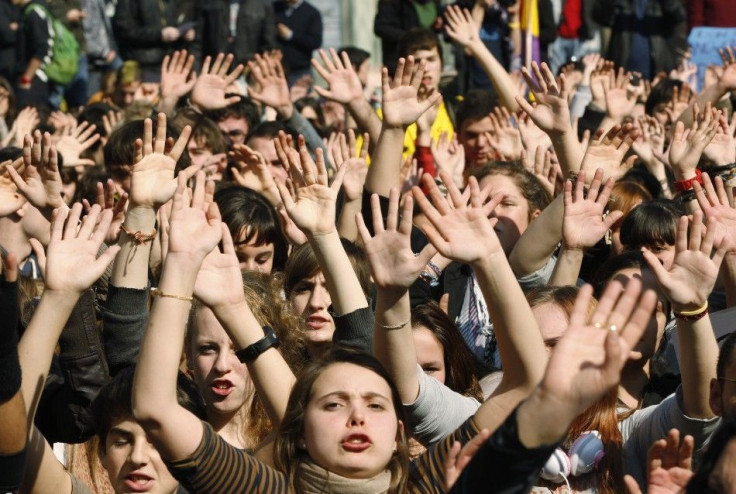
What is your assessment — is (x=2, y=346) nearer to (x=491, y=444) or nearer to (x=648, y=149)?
(x=491, y=444)

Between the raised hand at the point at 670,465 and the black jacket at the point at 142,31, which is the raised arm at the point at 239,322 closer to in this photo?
the raised hand at the point at 670,465

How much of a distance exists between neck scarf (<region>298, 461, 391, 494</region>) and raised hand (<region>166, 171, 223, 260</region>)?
1.98 feet

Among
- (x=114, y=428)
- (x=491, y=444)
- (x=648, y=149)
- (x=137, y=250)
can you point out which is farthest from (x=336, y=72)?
(x=491, y=444)

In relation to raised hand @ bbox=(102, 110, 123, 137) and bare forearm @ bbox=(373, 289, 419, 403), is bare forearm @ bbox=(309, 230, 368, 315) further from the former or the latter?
raised hand @ bbox=(102, 110, 123, 137)

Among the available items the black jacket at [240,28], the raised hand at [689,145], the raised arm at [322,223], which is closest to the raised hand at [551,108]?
the raised hand at [689,145]

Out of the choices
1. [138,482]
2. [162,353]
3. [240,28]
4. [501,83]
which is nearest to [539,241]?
[138,482]

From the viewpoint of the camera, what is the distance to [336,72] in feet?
21.7

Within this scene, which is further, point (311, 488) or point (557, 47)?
point (557, 47)

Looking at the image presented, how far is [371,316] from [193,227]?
2.38 ft

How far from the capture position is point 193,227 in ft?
11.7

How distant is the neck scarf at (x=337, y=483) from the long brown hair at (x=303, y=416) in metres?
0.03

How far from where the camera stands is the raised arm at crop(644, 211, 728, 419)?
3867mm

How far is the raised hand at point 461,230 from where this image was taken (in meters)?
3.61

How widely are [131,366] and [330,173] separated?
3.50 meters
